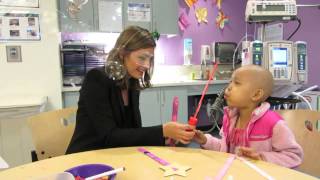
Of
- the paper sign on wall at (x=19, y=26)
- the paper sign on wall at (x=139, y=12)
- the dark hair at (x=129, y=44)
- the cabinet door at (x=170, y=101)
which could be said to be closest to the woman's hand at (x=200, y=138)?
the dark hair at (x=129, y=44)

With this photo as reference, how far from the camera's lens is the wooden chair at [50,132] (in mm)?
1387

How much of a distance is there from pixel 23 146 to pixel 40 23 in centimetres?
→ 111

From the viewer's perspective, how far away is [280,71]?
2.64m

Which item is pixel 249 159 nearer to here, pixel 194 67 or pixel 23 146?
pixel 23 146

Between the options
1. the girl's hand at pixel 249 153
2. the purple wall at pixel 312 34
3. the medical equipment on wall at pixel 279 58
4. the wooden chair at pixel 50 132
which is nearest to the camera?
the girl's hand at pixel 249 153

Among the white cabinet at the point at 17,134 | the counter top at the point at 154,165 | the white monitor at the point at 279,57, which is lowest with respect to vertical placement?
the white cabinet at the point at 17,134

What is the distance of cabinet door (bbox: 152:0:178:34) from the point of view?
3.54 metres

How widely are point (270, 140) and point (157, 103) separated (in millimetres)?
2272

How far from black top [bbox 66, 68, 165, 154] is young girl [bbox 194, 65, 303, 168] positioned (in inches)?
8.7

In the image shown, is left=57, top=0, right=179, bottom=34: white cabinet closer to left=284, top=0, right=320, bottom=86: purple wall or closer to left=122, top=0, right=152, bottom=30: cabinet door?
left=122, top=0, right=152, bottom=30: cabinet door

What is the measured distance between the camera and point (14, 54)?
256 centimetres

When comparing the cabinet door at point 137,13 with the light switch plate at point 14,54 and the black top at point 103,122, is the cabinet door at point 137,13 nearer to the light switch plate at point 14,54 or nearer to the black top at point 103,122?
the light switch plate at point 14,54

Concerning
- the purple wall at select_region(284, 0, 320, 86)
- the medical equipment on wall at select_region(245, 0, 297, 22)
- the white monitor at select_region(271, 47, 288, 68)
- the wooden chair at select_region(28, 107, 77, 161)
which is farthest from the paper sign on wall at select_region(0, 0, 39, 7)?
the purple wall at select_region(284, 0, 320, 86)

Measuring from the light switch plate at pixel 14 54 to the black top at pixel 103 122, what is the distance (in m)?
1.62
